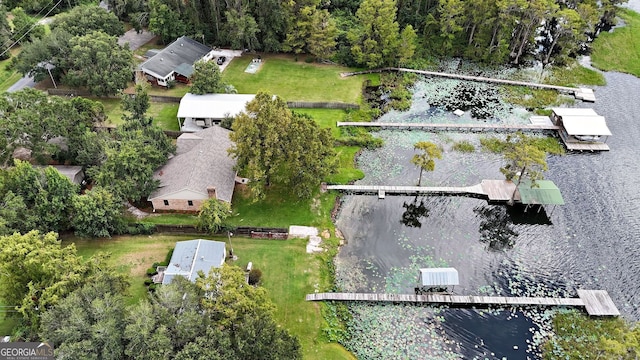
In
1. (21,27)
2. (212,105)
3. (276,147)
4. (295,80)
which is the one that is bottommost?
(295,80)

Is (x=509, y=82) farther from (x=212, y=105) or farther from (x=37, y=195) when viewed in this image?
(x=37, y=195)

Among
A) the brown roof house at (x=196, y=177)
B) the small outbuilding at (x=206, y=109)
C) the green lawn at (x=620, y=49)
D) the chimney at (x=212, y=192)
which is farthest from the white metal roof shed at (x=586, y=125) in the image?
the chimney at (x=212, y=192)

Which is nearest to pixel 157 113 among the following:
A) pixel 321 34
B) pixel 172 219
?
pixel 172 219

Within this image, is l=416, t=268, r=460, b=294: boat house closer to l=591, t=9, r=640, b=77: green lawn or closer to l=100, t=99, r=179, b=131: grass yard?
l=100, t=99, r=179, b=131: grass yard

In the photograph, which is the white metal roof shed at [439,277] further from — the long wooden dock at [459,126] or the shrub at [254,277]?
the long wooden dock at [459,126]

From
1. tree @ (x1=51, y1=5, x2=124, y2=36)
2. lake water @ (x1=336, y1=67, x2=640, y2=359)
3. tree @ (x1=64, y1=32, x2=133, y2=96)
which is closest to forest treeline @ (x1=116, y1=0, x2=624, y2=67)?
tree @ (x1=51, y1=5, x2=124, y2=36)

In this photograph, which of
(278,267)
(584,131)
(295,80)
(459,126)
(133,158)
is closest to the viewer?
(278,267)
